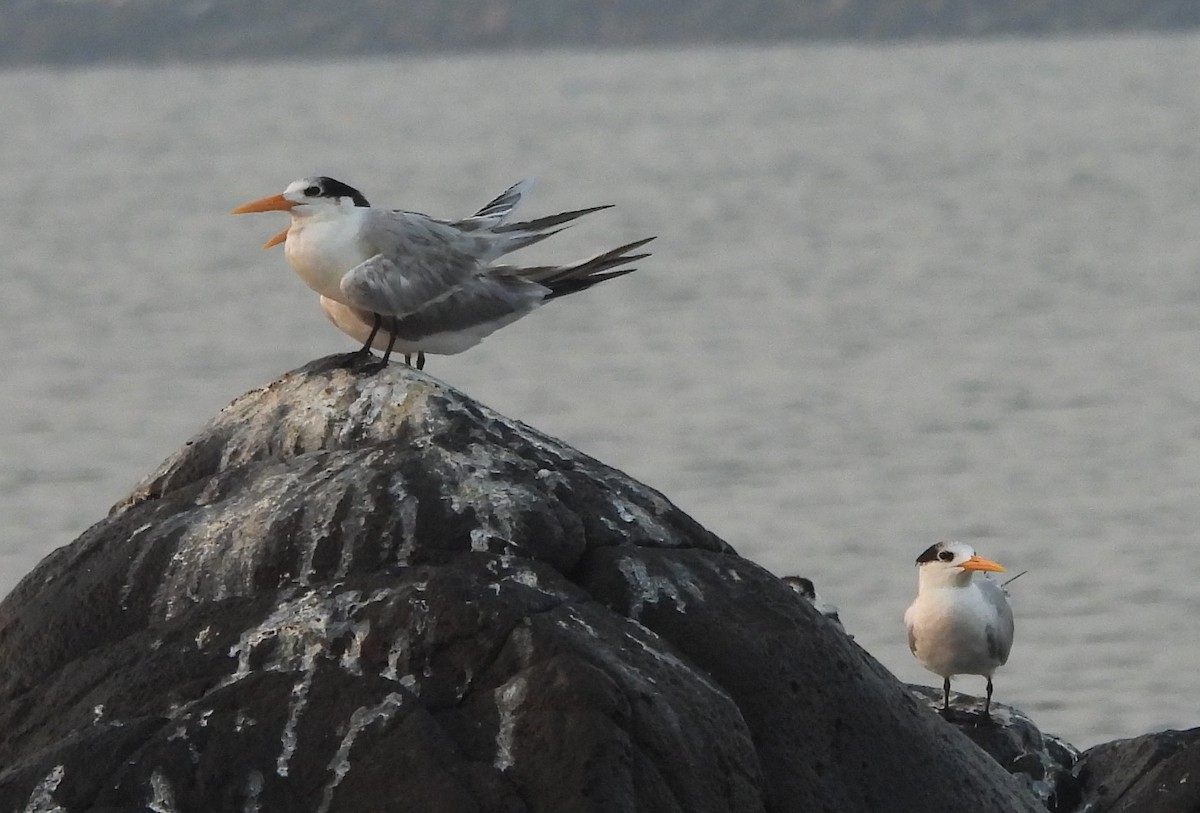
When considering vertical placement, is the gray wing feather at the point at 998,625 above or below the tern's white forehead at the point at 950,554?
below

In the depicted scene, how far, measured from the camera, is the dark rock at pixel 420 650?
21.4ft

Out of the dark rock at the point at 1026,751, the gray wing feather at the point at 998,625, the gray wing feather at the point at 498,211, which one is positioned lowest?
the dark rock at the point at 1026,751

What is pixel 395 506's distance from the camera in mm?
7152

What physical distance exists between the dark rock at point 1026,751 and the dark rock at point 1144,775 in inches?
2.6

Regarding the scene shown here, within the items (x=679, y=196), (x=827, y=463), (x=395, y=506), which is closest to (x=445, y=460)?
(x=395, y=506)

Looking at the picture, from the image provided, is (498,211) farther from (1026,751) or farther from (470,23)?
(470,23)

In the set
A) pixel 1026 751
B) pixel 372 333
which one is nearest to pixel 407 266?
pixel 372 333

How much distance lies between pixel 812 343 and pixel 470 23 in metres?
130

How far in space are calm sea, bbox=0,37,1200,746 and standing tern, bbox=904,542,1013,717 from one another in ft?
10.4

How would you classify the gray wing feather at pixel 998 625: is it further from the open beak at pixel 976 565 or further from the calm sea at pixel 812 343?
the calm sea at pixel 812 343

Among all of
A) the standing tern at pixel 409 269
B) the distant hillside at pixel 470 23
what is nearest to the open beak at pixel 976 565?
the standing tern at pixel 409 269

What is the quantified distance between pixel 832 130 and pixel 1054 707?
202 feet

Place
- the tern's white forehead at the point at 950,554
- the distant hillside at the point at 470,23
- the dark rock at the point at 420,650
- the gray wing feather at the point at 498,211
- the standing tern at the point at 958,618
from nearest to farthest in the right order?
the dark rock at the point at 420,650, the gray wing feather at the point at 498,211, the standing tern at the point at 958,618, the tern's white forehead at the point at 950,554, the distant hillside at the point at 470,23

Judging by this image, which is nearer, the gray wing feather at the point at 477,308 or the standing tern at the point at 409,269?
the standing tern at the point at 409,269
